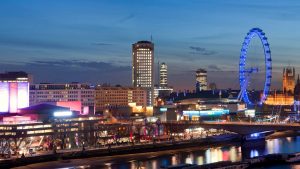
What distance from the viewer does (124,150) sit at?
46.0 metres

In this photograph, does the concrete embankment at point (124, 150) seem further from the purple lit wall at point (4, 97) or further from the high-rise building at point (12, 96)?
the purple lit wall at point (4, 97)

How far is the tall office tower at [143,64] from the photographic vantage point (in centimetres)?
11969

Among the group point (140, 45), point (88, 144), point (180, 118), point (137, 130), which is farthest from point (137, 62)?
point (88, 144)

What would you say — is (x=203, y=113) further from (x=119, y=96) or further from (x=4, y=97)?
(x=4, y=97)

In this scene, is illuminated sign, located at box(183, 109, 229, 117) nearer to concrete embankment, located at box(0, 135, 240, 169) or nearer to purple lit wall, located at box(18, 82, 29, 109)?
concrete embankment, located at box(0, 135, 240, 169)

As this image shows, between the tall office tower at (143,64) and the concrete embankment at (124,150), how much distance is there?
209ft

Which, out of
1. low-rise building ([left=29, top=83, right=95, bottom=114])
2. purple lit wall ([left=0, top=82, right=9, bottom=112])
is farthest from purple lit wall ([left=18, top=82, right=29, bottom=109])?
low-rise building ([left=29, top=83, right=95, bottom=114])

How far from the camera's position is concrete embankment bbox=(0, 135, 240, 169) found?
38.6m

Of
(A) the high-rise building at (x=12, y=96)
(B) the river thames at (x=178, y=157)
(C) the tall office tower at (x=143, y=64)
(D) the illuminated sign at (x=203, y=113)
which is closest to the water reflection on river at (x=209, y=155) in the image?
(B) the river thames at (x=178, y=157)

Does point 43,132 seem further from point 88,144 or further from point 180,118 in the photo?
point 180,118

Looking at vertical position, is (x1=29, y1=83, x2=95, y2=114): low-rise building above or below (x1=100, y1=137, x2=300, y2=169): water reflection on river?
above

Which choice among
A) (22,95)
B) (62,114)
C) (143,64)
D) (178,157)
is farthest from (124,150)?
(143,64)

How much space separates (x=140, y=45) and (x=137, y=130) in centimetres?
6032

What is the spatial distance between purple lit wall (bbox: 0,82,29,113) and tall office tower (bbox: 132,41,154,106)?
57.5 metres
